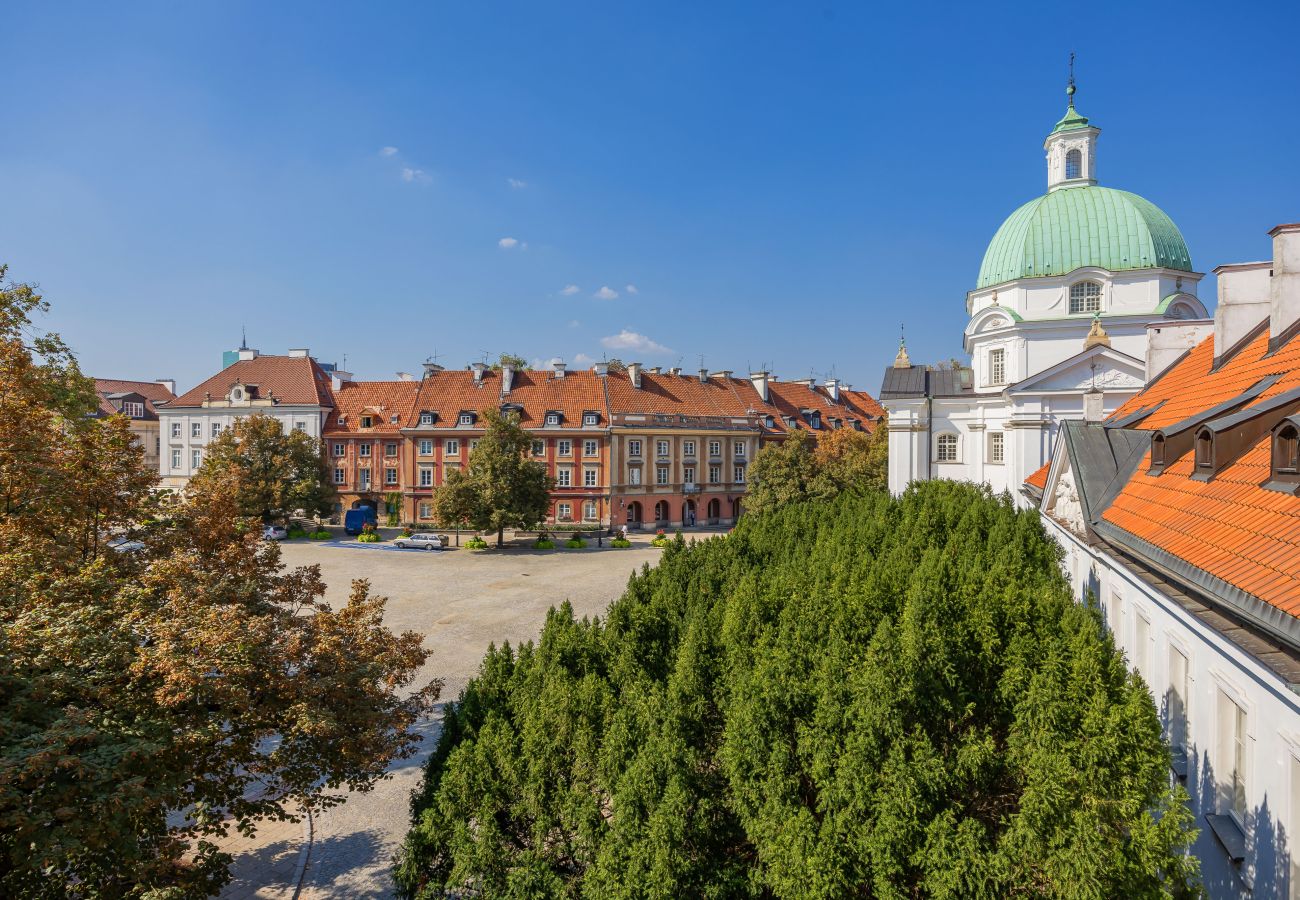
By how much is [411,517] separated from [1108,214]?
4965 centimetres

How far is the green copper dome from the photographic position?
35.4m

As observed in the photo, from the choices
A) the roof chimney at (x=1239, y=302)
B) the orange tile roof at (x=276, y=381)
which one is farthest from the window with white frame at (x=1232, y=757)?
the orange tile roof at (x=276, y=381)

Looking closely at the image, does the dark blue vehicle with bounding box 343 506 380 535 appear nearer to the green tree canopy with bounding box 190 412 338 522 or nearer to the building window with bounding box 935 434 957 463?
the green tree canopy with bounding box 190 412 338 522

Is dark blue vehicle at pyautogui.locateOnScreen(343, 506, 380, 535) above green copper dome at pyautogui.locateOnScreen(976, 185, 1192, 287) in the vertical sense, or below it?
below

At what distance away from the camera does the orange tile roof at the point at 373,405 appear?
5925 cm

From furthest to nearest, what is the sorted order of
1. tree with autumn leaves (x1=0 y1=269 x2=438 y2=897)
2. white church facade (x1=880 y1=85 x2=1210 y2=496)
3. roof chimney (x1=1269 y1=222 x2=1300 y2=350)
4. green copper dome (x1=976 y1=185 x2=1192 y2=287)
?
1. green copper dome (x1=976 y1=185 x2=1192 y2=287)
2. white church facade (x1=880 y1=85 x2=1210 y2=496)
3. roof chimney (x1=1269 y1=222 x2=1300 y2=350)
4. tree with autumn leaves (x1=0 y1=269 x2=438 y2=897)

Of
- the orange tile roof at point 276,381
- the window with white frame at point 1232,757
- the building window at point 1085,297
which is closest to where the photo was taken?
the window with white frame at point 1232,757

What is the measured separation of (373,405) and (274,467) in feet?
48.0

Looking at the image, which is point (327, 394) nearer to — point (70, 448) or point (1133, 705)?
point (70, 448)

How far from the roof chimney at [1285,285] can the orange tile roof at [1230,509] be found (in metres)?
0.51

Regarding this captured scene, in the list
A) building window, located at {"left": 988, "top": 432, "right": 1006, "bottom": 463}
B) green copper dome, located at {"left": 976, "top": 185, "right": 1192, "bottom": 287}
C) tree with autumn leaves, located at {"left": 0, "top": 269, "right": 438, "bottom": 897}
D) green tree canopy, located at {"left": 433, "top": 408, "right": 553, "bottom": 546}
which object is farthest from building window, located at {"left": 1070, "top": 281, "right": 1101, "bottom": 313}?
tree with autumn leaves, located at {"left": 0, "top": 269, "right": 438, "bottom": 897}

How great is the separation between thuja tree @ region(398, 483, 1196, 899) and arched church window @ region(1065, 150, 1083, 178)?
38.6 meters

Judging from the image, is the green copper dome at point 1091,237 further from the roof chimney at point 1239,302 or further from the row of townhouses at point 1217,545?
the roof chimney at point 1239,302

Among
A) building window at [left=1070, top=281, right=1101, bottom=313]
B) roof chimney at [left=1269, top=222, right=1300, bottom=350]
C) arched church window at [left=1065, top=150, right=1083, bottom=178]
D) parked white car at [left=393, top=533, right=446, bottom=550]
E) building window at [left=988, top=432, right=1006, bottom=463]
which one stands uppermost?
arched church window at [left=1065, top=150, right=1083, bottom=178]
